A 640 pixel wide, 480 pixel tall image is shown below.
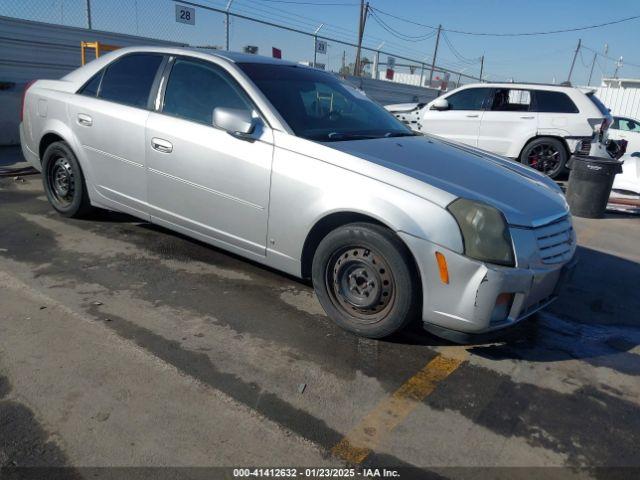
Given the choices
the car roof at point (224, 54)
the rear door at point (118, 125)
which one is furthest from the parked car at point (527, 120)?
the rear door at point (118, 125)

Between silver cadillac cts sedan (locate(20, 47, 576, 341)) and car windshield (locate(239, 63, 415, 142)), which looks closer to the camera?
silver cadillac cts sedan (locate(20, 47, 576, 341))

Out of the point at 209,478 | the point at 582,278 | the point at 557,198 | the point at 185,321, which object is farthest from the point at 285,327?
the point at 582,278

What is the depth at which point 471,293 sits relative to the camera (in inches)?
111

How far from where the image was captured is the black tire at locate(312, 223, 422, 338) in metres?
2.99

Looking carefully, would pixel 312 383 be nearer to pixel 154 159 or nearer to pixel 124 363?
pixel 124 363

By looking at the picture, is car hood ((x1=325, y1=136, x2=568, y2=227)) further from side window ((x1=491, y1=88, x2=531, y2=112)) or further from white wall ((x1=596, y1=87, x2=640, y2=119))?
white wall ((x1=596, y1=87, x2=640, y2=119))

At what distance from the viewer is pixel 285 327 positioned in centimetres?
339

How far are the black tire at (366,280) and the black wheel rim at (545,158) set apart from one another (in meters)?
7.40

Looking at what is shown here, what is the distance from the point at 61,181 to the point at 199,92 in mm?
2030

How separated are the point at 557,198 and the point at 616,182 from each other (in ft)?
17.7

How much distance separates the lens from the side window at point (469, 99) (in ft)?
33.2

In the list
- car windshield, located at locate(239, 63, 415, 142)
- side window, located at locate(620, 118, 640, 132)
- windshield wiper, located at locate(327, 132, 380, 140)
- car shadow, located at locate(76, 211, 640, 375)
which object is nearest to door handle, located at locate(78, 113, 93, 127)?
car shadow, located at locate(76, 211, 640, 375)

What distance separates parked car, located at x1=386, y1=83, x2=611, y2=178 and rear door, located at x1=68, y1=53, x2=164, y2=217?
19.7ft

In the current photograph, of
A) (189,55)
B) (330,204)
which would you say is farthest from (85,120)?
(330,204)
